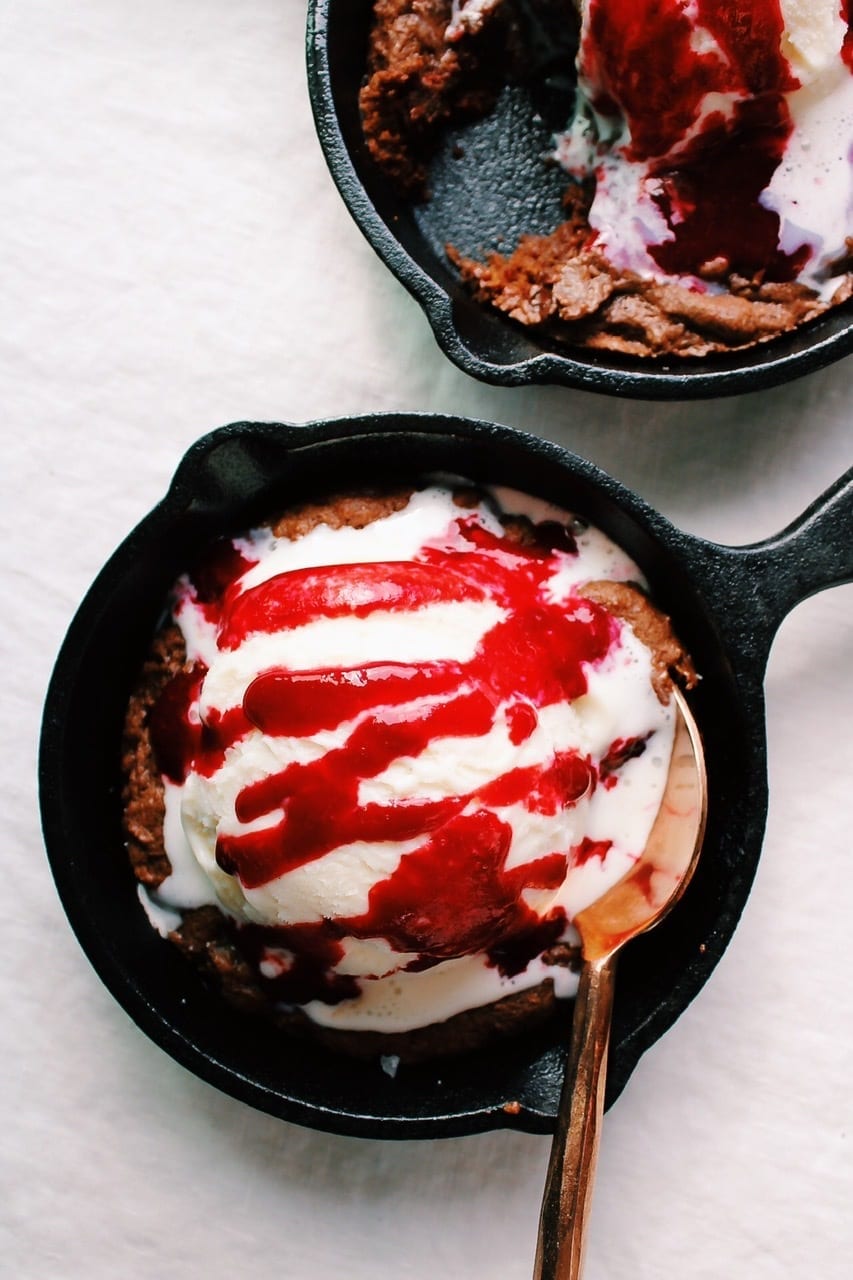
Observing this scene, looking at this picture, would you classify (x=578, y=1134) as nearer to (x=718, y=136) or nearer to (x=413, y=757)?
(x=413, y=757)

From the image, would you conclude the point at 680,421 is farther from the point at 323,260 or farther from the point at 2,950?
the point at 2,950

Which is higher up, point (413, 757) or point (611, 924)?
point (413, 757)

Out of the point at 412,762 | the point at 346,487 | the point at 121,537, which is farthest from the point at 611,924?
the point at 121,537

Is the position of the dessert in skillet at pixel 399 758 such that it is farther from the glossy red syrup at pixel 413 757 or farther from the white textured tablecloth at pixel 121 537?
the white textured tablecloth at pixel 121 537

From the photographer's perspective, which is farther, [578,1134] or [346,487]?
[346,487]

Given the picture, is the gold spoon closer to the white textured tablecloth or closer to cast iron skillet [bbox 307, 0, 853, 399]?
the white textured tablecloth

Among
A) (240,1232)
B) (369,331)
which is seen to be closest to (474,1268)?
(240,1232)

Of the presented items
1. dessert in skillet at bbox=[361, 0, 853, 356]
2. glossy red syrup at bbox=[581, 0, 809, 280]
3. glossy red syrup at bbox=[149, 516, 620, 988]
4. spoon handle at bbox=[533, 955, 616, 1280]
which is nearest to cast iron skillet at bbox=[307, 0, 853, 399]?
dessert in skillet at bbox=[361, 0, 853, 356]
